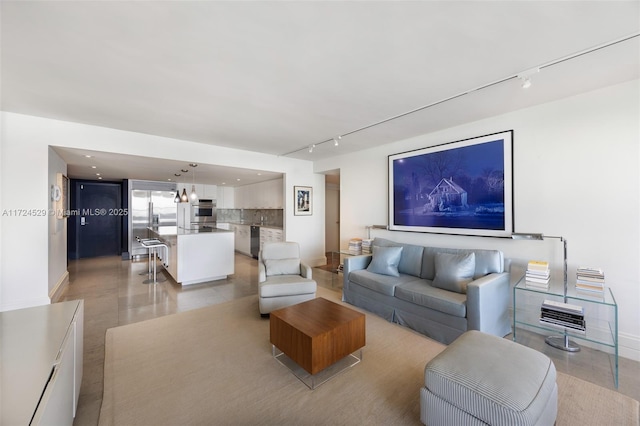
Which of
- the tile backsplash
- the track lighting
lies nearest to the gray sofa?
the track lighting

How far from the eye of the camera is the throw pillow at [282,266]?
364 centimetres

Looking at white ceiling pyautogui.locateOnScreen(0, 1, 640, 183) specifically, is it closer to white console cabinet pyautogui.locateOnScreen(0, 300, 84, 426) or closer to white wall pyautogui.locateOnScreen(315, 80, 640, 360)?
white wall pyautogui.locateOnScreen(315, 80, 640, 360)

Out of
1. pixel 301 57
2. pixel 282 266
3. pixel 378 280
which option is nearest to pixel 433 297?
pixel 378 280

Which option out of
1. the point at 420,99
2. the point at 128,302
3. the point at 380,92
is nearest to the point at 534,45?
the point at 420,99

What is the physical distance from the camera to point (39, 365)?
1.20 m

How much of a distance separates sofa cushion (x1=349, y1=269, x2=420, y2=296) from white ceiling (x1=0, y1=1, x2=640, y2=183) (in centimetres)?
213

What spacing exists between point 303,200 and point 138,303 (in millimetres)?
3673

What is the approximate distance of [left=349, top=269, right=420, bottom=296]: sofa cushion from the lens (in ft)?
10.6

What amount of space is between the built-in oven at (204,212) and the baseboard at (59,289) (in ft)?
12.5

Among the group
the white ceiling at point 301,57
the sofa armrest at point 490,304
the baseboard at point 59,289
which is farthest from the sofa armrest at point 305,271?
the baseboard at point 59,289

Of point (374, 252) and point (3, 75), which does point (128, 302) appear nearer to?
point (3, 75)

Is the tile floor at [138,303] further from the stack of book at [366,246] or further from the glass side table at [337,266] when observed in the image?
the stack of book at [366,246]

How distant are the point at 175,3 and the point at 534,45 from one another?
96.6 inches

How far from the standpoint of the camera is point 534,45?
188cm
